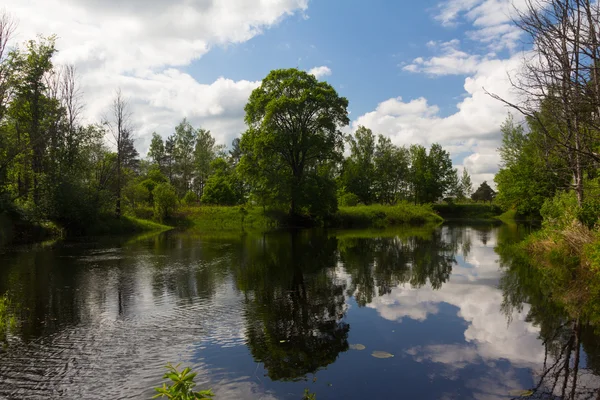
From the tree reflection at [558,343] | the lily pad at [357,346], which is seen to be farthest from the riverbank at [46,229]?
the tree reflection at [558,343]

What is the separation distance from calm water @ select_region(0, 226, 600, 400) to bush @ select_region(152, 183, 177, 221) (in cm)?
2927

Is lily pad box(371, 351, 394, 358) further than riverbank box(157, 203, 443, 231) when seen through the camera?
No

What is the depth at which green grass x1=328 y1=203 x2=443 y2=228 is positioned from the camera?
156ft

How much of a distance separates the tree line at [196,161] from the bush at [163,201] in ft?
0.37

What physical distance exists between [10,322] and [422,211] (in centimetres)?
5193

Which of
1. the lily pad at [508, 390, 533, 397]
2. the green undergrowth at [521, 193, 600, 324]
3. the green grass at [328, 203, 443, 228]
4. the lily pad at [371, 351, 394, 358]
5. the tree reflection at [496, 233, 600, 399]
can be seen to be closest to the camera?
the lily pad at [508, 390, 533, 397]

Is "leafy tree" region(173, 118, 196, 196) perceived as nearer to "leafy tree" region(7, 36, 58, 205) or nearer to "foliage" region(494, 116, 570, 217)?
"leafy tree" region(7, 36, 58, 205)

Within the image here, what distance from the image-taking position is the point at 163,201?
45.5m

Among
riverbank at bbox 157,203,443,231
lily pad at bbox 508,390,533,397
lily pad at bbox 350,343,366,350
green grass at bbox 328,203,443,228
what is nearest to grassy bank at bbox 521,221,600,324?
lily pad at bbox 508,390,533,397

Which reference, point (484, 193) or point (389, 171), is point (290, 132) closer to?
point (389, 171)

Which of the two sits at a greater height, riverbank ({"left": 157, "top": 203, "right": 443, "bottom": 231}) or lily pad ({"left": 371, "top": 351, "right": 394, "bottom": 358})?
riverbank ({"left": 157, "top": 203, "right": 443, "bottom": 231})

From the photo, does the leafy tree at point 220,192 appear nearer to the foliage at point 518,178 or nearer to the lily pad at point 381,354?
the foliage at point 518,178

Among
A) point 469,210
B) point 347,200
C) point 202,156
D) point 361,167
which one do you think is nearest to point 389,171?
point 361,167

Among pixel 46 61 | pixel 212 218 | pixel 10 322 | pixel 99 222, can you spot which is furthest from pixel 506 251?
pixel 46 61
